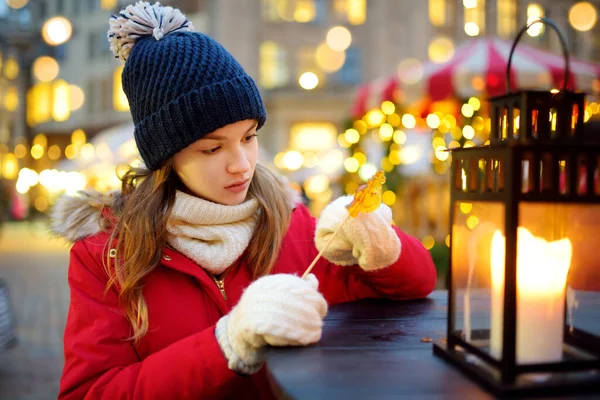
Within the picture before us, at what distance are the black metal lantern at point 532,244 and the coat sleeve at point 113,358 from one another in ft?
1.85

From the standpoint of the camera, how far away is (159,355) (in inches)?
61.3

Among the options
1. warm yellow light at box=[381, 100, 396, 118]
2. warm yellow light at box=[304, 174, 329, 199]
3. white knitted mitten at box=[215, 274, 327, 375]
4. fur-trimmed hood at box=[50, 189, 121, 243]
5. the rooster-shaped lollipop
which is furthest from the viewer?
warm yellow light at box=[304, 174, 329, 199]

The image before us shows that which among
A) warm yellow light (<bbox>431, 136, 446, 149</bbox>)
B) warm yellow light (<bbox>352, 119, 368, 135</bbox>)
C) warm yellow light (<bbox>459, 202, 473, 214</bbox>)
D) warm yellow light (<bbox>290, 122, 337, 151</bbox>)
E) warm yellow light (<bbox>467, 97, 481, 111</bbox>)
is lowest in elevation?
warm yellow light (<bbox>459, 202, 473, 214</bbox>)

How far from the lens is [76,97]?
32.4 meters

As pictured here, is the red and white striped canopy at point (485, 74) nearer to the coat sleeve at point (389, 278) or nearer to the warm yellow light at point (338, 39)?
the coat sleeve at point (389, 278)

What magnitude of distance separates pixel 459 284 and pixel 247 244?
92 centimetres

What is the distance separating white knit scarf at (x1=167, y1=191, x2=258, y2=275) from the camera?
1.92 m

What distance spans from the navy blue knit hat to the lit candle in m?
1.02

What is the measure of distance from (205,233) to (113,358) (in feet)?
1.52

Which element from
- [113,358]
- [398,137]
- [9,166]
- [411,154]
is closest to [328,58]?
[411,154]

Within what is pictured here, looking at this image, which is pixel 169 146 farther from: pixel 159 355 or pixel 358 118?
pixel 358 118

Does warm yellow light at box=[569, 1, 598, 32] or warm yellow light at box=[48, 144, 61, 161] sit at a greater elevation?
warm yellow light at box=[569, 1, 598, 32]

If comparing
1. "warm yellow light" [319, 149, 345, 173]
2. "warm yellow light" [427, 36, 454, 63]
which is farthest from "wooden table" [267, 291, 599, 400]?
"warm yellow light" [427, 36, 454, 63]

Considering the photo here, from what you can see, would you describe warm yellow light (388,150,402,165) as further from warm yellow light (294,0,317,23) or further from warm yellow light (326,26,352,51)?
warm yellow light (294,0,317,23)
